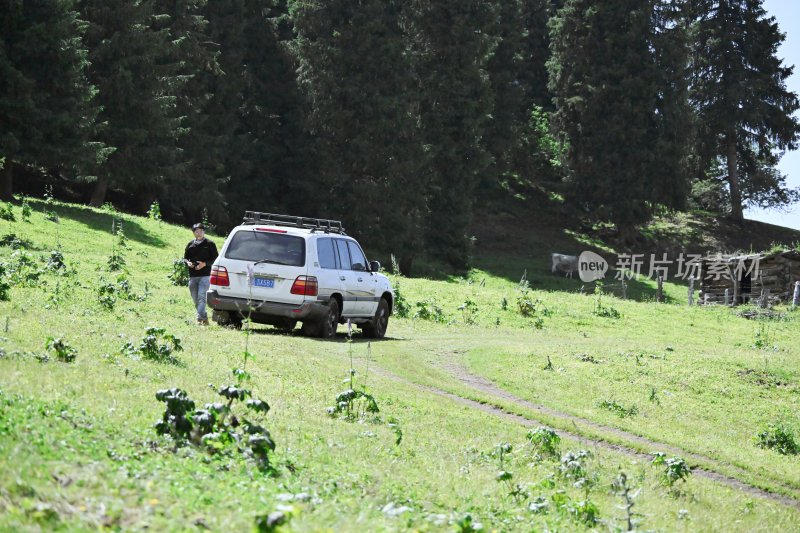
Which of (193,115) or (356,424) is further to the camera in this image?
(193,115)

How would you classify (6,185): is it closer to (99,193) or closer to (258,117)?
(99,193)

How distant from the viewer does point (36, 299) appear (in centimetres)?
1681

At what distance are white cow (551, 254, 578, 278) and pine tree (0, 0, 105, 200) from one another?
29.6m

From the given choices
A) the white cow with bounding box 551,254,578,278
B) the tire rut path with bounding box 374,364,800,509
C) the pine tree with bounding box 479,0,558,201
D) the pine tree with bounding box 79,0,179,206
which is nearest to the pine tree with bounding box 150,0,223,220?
the pine tree with bounding box 79,0,179,206

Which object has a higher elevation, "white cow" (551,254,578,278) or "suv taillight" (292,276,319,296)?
"white cow" (551,254,578,278)

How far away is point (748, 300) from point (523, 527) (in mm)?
43472

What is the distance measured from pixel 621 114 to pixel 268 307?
47.5m

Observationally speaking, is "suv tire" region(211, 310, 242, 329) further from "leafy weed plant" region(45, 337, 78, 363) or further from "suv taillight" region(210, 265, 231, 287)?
"leafy weed plant" region(45, 337, 78, 363)

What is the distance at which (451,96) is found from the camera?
55031mm

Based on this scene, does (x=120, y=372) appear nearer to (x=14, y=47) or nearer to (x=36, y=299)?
(x=36, y=299)

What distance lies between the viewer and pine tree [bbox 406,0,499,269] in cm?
5441

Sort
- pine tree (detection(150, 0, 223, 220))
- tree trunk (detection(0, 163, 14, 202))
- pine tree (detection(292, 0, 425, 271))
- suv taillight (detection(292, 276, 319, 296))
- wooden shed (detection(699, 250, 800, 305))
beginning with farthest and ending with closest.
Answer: pine tree (detection(292, 0, 425, 271)) < wooden shed (detection(699, 250, 800, 305)) < pine tree (detection(150, 0, 223, 220)) < tree trunk (detection(0, 163, 14, 202)) < suv taillight (detection(292, 276, 319, 296))

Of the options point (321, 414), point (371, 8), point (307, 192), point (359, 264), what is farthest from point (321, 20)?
point (321, 414)

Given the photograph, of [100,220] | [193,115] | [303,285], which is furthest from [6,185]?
[303,285]
